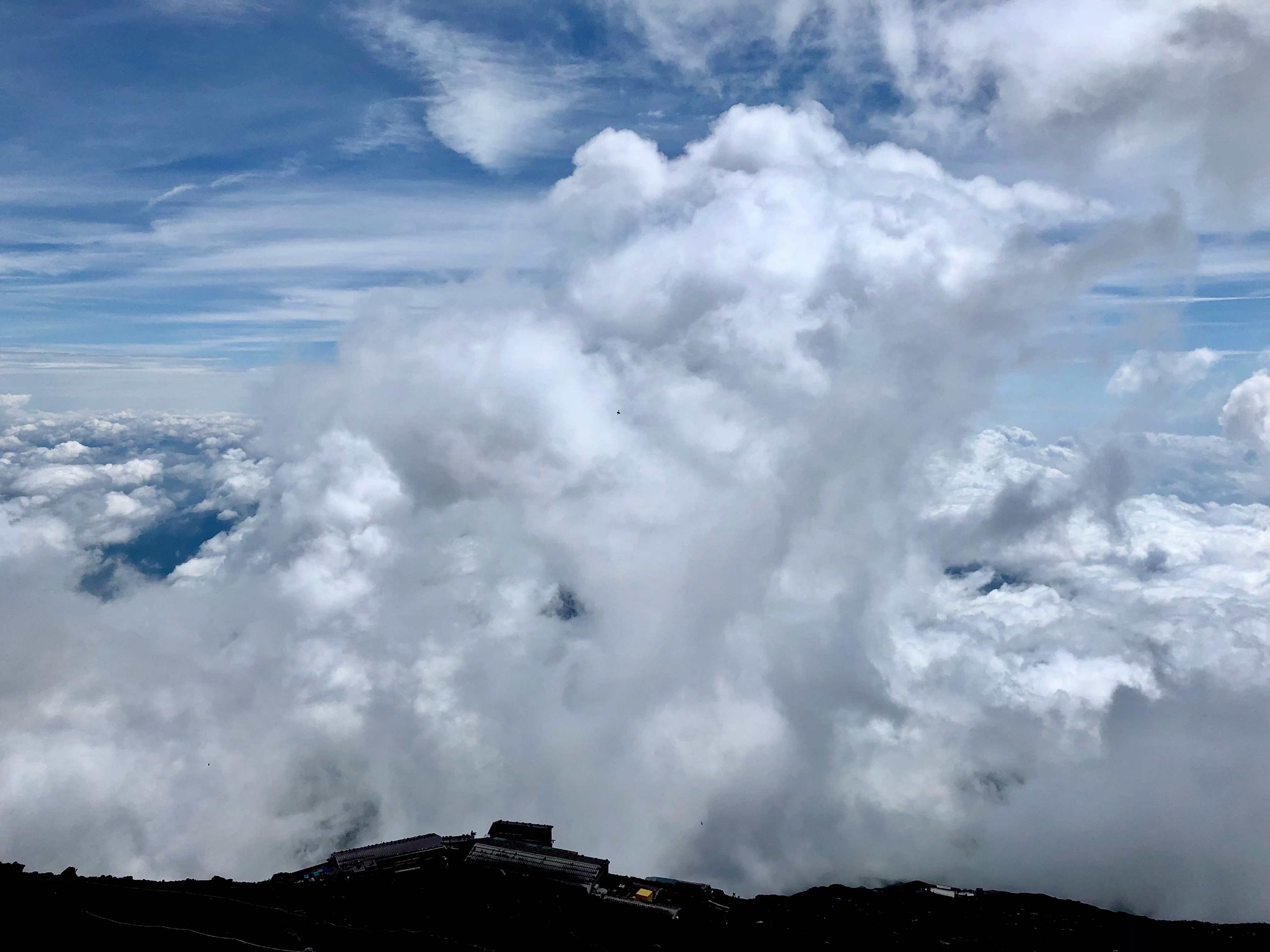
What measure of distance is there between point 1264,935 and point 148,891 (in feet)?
393

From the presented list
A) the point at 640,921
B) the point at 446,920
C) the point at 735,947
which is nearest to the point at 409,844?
the point at 446,920

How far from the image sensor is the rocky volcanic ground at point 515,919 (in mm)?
61594

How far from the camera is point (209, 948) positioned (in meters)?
57.8

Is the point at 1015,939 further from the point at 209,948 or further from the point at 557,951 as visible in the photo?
the point at 209,948

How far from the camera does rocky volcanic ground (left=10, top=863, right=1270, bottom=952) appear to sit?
61.6 m

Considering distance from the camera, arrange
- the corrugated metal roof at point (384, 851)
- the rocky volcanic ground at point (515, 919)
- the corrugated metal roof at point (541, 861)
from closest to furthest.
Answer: the rocky volcanic ground at point (515, 919) < the corrugated metal roof at point (541, 861) < the corrugated metal roof at point (384, 851)

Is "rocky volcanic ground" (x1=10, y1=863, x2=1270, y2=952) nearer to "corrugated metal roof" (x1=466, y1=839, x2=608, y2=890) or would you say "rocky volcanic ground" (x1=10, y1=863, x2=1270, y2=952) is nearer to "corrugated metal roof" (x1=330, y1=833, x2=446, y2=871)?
"corrugated metal roof" (x1=466, y1=839, x2=608, y2=890)

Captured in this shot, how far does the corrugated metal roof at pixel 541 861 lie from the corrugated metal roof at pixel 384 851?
7.00 m

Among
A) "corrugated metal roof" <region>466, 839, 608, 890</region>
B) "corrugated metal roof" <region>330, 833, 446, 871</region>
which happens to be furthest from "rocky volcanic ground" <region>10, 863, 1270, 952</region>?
"corrugated metal roof" <region>330, 833, 446, 871</region>

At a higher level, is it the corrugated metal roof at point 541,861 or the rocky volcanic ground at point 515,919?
the corrugated metal roof at point 541,861

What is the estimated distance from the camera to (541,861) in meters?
90.0

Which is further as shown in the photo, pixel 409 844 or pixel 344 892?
pixel 409 844

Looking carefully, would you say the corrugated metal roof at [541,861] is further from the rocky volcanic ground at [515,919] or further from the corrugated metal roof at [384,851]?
the corrugated metal roof at [384,851]

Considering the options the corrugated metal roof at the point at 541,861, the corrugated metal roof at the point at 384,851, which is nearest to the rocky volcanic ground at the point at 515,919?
the corrugated metal roof at the point at 541,861
